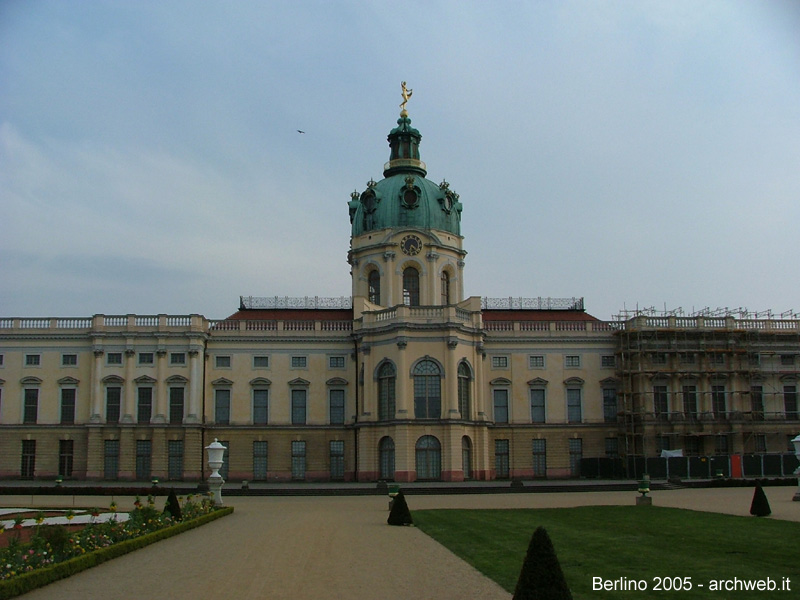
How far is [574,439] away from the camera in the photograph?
65.6 meters

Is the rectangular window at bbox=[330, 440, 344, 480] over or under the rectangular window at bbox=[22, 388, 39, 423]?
under

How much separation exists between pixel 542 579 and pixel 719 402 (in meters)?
57.4

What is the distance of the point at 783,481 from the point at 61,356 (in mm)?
47605

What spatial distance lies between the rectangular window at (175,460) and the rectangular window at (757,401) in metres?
39.9

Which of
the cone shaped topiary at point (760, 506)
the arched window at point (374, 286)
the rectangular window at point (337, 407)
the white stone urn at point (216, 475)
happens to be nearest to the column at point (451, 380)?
the rectangular window at point (337, 407)

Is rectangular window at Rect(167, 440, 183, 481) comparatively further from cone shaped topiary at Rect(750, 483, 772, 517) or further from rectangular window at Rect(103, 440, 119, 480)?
cone shaped topiary at Rect(750, 483, 772, 517)

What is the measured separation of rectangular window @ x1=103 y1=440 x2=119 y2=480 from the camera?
6247 centimetres

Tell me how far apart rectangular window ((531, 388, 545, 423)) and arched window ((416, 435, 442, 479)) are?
9.33 m

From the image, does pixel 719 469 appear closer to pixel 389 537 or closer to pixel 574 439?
pixel 574 439

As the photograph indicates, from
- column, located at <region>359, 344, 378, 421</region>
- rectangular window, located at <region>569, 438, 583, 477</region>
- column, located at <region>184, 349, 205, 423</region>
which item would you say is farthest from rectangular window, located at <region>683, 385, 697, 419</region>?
column, located at <region>184, 349, 205, 423</region>

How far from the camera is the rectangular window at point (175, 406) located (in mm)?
63906

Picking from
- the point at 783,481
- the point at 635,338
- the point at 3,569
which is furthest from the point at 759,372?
the point at 3,569

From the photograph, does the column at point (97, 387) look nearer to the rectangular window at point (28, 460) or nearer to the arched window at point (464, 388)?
the rectangular window at point (28, 460)

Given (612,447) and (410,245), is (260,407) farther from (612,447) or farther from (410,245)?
(612,447)
